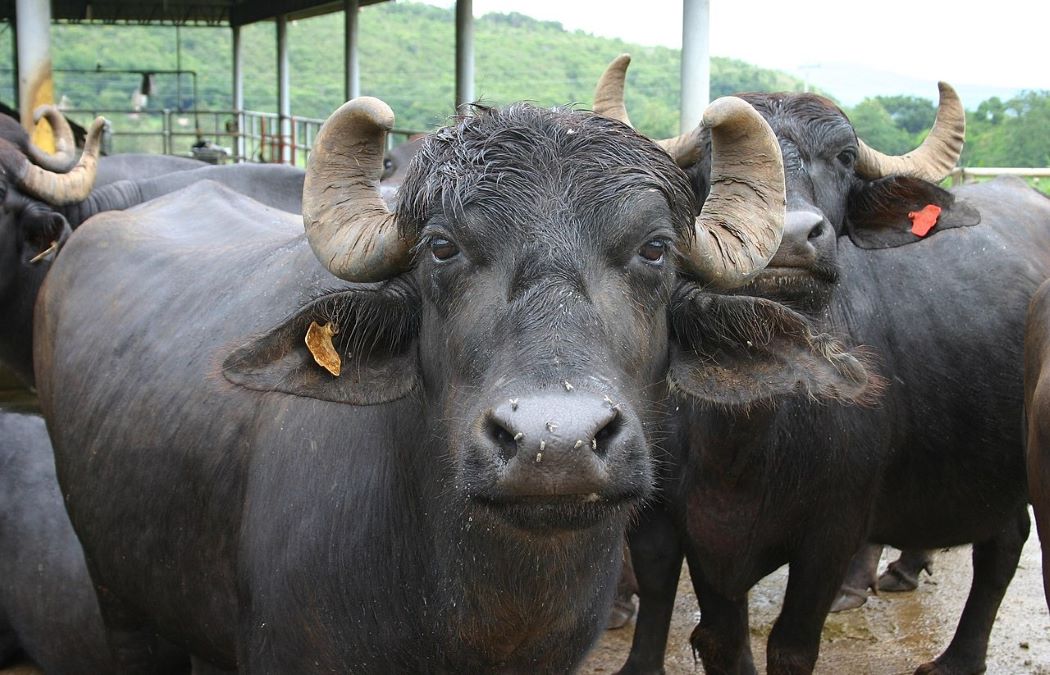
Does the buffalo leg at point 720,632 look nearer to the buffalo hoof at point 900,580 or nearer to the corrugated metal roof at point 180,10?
the buffalo hoof at point 900,580

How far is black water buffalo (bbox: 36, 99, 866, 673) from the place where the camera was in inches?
95.0

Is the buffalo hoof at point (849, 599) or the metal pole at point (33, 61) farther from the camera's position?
the metal pole at point (33, 61)

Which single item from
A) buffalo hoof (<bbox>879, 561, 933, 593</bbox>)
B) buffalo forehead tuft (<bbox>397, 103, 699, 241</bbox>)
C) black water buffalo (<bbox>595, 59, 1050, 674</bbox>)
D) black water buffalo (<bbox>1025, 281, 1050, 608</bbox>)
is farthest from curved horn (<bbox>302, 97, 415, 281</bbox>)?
buffalo hoof (<bbox>879, 561, 933, 593</bbox>)

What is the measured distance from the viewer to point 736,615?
4723 mm

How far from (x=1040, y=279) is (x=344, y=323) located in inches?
151

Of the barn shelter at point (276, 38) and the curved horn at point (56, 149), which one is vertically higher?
the barn shelter at point (276, 38)

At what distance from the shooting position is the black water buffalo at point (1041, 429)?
3486 millimetres

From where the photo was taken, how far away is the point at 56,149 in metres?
8.05

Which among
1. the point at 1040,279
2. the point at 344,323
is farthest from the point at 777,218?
the point at 1040,279

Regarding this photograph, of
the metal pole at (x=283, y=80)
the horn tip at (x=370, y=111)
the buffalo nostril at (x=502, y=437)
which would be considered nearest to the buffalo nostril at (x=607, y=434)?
the buffalo nostril at (x=502, y=437)

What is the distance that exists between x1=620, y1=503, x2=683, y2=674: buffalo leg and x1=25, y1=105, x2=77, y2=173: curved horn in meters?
4.94

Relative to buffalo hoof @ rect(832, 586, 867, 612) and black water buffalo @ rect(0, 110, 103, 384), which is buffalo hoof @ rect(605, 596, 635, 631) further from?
black water buffalo @ rect(0, 110, 103, 384)

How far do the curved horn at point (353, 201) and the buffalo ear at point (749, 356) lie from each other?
78cm

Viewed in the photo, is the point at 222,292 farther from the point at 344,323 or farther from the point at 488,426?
the point at 488,426
